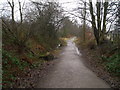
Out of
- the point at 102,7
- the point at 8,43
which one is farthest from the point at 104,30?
the point at 8,43

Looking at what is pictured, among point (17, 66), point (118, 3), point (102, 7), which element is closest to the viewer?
point (17, 66)

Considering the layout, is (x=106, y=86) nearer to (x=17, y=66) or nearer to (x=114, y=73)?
(x=114, y=73)

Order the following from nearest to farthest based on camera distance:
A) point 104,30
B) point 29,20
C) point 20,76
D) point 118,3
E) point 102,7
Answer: point 20,76
point 118,3
point 29,20
point 102,7
point 104,30

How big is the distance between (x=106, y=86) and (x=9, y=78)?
461 centimetres

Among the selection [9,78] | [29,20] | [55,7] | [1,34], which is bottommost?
[9,78]

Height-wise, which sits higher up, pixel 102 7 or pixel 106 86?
pixel 102 7

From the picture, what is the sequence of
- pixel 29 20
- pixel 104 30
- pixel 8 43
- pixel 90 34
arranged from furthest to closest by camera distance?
pixel 90 34, pixel 104 30, pixel 29 20, pixel 8 43

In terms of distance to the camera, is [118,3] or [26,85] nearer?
[26,85]

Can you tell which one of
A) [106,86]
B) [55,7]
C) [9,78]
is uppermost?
[55,7]

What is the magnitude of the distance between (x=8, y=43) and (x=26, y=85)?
603 cm

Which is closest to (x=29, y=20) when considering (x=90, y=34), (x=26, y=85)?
(x=26, y=85)

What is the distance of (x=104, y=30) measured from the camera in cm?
1645

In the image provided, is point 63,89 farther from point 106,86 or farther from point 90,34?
point 90,34

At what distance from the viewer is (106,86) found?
20.6 ft
